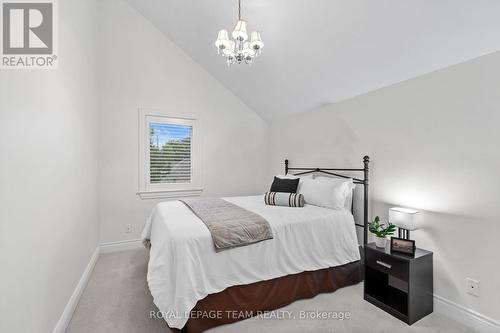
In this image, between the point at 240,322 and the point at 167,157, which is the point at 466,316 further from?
the point at 167,157

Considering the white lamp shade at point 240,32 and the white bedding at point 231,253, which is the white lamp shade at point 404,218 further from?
the white lamp shade at point 240,32

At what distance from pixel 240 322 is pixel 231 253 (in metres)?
0.57

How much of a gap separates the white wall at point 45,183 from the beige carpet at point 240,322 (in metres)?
0.28

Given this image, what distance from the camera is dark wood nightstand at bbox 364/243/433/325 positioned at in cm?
201

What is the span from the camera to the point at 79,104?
252 centimetres

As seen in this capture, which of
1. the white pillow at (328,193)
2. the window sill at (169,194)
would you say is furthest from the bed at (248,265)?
the window sill at (169,194)

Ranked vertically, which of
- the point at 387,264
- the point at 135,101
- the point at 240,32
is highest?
the point at 240,32

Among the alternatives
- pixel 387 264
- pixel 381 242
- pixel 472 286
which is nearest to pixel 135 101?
pixel 381 242

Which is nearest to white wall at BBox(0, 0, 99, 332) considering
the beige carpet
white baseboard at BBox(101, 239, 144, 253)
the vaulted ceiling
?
the beige carpet

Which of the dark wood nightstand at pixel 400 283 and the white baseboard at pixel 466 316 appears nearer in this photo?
the white baseboard at pixel 466 316

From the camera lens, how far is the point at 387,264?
84.9 inches

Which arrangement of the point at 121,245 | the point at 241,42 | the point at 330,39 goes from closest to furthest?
the point at 241,42 → the point at 330,39 → the point at 121,245

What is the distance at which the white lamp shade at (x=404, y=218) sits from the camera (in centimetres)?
217

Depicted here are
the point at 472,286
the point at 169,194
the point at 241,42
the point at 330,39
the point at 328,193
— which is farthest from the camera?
the point at 169,194
